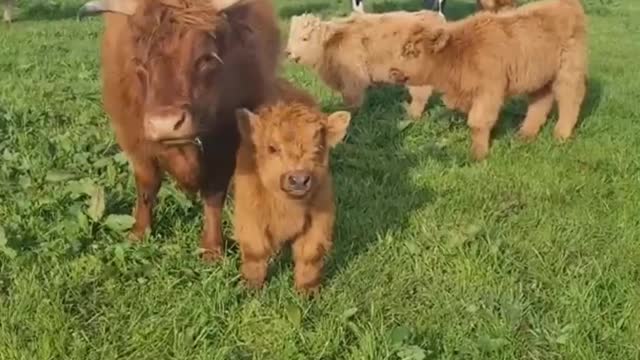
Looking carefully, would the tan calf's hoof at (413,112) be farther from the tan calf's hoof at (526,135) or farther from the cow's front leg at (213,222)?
the cow's front leg at (213,222)

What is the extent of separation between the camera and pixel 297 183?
479cm

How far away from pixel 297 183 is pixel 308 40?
270 inches

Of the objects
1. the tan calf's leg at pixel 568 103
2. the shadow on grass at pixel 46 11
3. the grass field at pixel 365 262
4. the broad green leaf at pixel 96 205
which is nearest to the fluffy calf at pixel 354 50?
the tan calf's leg at pixel 568 103

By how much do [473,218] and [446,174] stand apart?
1.19 m

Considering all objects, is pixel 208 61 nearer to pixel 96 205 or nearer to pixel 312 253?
pixel 312 253

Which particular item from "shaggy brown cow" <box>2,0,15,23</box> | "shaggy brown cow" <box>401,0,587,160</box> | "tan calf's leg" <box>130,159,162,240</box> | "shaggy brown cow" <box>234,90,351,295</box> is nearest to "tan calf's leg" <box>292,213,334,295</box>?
"shaggy brown cow" <box>234,90,351,295</box>

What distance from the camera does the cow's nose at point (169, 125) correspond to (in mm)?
4520

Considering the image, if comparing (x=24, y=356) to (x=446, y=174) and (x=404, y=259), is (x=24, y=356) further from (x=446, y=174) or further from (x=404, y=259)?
(x=446, y=174)

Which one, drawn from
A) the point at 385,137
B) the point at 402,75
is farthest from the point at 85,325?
the point at 402,75

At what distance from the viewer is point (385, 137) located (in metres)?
9.05

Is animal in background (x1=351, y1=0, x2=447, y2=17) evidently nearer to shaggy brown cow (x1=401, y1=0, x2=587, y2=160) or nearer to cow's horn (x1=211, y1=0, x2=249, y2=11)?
shaggy brown cow (x1=401, y1=0, x2=587, y2=160)

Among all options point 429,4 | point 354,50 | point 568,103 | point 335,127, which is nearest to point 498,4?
point 568,103

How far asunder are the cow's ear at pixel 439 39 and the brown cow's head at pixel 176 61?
438 cm

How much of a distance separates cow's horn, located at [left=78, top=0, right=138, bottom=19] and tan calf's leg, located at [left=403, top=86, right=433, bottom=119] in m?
4.99
